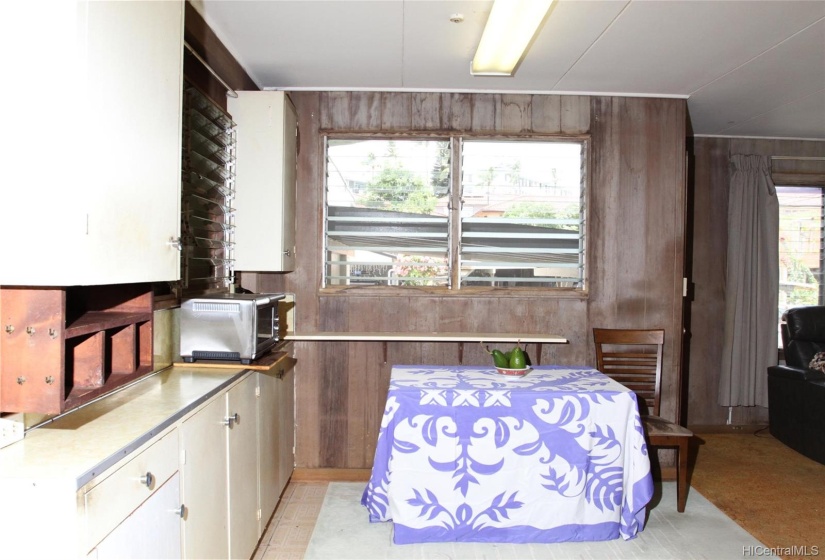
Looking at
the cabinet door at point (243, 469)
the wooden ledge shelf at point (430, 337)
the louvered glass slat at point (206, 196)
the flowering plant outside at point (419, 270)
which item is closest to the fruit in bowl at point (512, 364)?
the wooden ledge shelf at point (430, 337)

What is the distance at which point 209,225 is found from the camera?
2.84 m

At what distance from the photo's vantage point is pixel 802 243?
4887 millimetres

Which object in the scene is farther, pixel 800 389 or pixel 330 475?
pixel 800 389

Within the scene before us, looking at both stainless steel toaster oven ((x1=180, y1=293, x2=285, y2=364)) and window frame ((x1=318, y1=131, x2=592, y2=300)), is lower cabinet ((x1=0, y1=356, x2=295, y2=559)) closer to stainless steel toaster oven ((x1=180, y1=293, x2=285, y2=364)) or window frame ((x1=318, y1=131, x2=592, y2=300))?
stainless steel toaster oven ((x1=180, y1=293, x2=285, y2=364))

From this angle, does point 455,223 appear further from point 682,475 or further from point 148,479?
point 148,479

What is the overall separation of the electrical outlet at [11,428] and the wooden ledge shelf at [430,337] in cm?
187

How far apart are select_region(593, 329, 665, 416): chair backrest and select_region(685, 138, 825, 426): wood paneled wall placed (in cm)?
136

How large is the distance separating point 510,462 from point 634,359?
1.41 metres

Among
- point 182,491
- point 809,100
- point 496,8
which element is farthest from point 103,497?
point 809,100

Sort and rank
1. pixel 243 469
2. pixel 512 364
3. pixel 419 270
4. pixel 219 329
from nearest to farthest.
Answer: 1. pixel 243 469
2. pixel 219 329
3. pixel 512 364
4. pixel 419 270

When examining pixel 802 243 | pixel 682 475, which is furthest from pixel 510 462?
pixel 802 243

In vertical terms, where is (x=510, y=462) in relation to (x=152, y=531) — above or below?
below

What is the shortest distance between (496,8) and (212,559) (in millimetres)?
2426

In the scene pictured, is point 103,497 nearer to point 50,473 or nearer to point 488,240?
point 50,473
